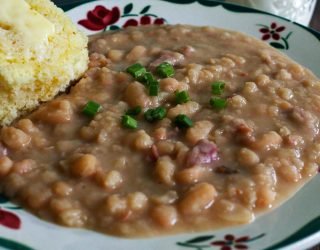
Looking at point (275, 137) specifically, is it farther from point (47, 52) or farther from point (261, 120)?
point (47, 52)

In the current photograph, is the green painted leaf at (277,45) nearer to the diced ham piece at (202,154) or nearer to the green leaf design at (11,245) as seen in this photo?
the diced ham piece at (202,154)

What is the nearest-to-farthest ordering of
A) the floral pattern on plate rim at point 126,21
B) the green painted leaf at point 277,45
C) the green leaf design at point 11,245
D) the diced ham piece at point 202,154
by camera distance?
the green leaf design at point 11,245 → the diced ham piece at point 202,154 → the green painted leaf at point 277,45 → the floral pattern on plate rim at point 126,21

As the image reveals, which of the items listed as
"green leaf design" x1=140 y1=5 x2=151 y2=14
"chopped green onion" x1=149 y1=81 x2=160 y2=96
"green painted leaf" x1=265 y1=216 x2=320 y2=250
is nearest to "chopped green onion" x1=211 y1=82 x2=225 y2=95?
"chopped green onion" x1=149 y1=81 x2=160 y2=96

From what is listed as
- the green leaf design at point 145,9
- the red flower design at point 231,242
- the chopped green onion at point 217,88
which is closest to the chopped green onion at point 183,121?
the chopped green onion at point 217,88

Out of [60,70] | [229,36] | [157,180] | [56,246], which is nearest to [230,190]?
[157,180]

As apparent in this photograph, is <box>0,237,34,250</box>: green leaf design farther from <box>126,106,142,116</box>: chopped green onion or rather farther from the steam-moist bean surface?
<box>126,106,142,116</box>: chopped green onion

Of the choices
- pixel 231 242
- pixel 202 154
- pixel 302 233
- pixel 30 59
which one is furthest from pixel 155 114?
pixel 302 233

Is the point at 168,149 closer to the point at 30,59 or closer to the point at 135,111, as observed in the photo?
the point at 135,111
